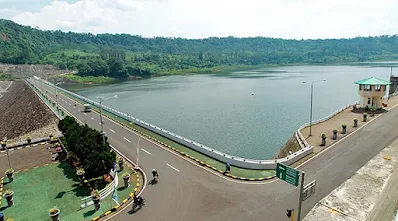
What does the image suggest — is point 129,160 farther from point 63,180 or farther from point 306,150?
point 306,150

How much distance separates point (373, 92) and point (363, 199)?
1225 inches

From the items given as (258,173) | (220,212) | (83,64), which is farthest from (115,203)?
(83,64)

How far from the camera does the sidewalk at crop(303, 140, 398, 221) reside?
16844 millimetres

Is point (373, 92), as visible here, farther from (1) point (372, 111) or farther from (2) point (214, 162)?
(2) point (214, 162)

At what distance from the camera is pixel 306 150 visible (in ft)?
91.6

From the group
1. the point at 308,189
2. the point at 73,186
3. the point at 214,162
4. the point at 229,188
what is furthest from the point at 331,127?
the point at 73,186

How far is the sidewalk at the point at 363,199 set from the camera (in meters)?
16.8

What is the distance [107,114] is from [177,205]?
3716cm

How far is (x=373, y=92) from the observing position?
43750 mm

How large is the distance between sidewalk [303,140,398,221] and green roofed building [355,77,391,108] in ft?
79.5

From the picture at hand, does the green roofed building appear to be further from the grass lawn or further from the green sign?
the grass lawn

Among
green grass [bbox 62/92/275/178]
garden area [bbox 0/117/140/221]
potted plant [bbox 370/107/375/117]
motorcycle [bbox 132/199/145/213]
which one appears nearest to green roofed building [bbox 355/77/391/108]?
potted plant [bbox 370/107/375/117]

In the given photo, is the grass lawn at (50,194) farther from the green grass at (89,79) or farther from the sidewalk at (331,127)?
the green grass at (89,79)

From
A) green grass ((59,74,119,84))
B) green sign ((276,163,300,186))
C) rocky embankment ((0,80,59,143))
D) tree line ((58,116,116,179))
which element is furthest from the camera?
green grass ((59,74,119,84))
